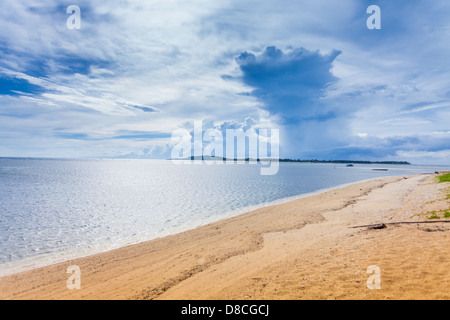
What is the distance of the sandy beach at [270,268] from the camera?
822cm

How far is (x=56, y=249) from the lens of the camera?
17.5 metres

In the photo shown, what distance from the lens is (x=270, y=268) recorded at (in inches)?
424

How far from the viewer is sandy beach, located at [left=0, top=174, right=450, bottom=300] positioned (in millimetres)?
8219

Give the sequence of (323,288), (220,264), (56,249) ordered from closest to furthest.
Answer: (323,288) → (220,264) → (56,249)

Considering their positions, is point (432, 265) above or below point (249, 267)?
above
